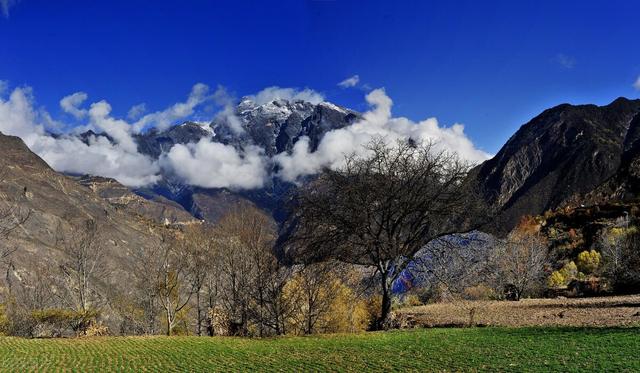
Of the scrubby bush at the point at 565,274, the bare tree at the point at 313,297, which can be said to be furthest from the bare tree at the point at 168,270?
the scrubby bush at the point at 565,274

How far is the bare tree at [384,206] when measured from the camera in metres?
28.2

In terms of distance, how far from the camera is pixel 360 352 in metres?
22.0

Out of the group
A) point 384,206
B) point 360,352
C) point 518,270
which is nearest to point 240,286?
point 384,206

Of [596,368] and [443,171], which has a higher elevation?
[443,171]

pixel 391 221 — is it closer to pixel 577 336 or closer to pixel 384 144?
pixel 384 144

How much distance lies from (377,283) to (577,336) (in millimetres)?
12503

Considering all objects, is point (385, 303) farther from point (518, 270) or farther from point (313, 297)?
point (518, 270)

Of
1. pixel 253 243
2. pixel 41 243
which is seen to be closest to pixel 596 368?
pixel 253 243

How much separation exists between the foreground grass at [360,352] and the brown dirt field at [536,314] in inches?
133

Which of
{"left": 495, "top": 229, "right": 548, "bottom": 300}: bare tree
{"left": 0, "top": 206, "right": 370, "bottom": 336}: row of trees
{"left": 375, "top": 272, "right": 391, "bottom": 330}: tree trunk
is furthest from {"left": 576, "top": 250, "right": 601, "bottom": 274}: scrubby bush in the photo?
{"left": 375, "top": 272, "right": 391, "bottom": 330}: tree trunk

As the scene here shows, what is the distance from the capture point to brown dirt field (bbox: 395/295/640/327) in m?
27.9

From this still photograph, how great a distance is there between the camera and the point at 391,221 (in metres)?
29.8

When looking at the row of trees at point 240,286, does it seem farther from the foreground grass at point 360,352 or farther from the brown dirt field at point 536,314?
the foreground grass at point 360,352

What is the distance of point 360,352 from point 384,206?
365 inches
